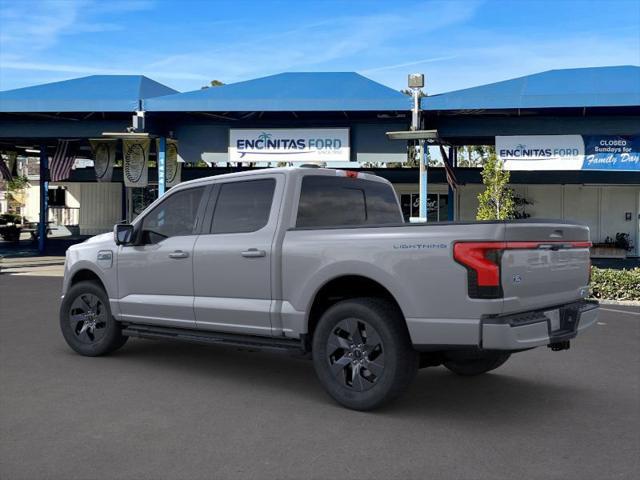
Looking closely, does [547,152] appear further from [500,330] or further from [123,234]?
[500,330]

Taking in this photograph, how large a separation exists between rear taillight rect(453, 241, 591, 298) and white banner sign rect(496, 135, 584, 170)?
52.3 ft

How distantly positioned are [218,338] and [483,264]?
282 centimetres

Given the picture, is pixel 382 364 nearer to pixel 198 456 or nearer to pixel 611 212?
pixel 198 456

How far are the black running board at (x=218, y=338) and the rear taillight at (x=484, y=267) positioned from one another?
178 centimetres

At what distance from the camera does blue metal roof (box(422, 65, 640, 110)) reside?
1816 cm

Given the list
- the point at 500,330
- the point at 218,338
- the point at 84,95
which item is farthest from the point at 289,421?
the point at 84,95

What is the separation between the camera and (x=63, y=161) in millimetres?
25703

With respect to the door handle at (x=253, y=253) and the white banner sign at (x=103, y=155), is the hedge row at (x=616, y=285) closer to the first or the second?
the door handle at (x=253, y=253)

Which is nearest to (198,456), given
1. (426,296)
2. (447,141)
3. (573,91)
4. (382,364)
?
(382,364)

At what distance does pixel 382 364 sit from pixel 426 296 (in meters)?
0.72

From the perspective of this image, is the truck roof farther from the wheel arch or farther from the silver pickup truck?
the wheel arch

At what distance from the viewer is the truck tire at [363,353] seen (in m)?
5.11

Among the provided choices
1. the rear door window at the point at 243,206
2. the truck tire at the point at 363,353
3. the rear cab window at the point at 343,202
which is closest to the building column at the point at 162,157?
the rear door window at the point at 243,206

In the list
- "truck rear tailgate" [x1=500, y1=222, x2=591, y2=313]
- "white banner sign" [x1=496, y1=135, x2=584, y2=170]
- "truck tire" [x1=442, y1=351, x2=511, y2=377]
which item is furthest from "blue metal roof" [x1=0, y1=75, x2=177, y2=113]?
"truck rear tailgate" [x1=500, y1=222, x2=591, y2=313]
